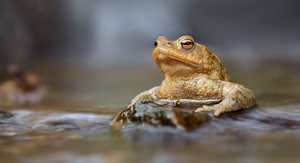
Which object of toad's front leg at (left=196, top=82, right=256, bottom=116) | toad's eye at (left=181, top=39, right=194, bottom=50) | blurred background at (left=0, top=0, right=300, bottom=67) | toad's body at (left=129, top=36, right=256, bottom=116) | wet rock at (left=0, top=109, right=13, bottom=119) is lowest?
toad's front leg at (left=196, top=82, right=256, bottom=116)

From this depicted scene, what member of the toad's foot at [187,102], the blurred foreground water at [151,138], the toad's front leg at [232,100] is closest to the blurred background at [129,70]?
the blurred foreground water at [151,138]

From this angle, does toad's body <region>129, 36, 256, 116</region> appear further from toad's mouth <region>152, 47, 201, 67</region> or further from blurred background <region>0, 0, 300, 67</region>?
blurred background <region>0, 0, 300, 67</region>

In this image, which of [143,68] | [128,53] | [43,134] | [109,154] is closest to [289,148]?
[109,154]

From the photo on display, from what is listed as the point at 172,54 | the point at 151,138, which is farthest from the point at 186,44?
the point at 151,138

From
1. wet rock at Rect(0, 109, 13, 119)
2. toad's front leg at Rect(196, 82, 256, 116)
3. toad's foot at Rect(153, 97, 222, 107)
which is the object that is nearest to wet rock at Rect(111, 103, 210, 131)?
toad's front leg at Rect(196, 82, 256, 116)

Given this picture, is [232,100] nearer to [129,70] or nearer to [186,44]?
[186,44]

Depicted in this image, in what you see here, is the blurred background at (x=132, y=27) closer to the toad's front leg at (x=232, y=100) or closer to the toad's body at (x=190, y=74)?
the toad's body at (x=190, y=74)

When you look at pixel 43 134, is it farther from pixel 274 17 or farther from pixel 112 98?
pixel 274 17
